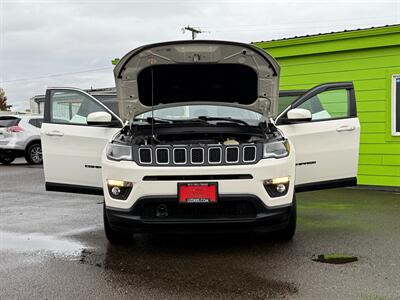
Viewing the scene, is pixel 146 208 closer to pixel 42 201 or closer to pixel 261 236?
pixel 261 236

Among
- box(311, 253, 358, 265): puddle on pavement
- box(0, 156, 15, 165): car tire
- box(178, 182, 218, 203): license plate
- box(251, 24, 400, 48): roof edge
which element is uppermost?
box(251, 24, 400, 48): roof edge

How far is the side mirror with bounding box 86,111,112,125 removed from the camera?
17.2 feet

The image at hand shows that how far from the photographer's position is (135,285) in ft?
12.8

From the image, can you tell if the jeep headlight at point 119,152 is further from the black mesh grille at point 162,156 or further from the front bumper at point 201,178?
the black mesh grille at point 162,156

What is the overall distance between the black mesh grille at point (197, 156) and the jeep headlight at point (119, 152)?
1.94 feet

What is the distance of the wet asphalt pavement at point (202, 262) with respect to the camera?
3.76 m

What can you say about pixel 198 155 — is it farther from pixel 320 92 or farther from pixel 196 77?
pixel 320 92

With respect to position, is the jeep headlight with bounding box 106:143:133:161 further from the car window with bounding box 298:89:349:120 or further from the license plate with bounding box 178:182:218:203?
the car window with bounding box 298:89:349:120

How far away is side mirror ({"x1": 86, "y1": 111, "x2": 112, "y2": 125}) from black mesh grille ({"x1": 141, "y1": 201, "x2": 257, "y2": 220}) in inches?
51.3

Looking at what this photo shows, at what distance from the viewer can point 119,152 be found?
4.62 metres

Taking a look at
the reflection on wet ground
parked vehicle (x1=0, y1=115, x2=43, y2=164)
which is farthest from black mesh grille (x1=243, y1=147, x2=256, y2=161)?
parked vehicle (x1=0, y1=115, x2=43, y2=164)

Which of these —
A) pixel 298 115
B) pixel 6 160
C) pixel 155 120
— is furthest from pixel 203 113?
pixel 6 160

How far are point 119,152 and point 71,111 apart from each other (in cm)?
147

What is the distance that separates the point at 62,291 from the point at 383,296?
2.44 m
